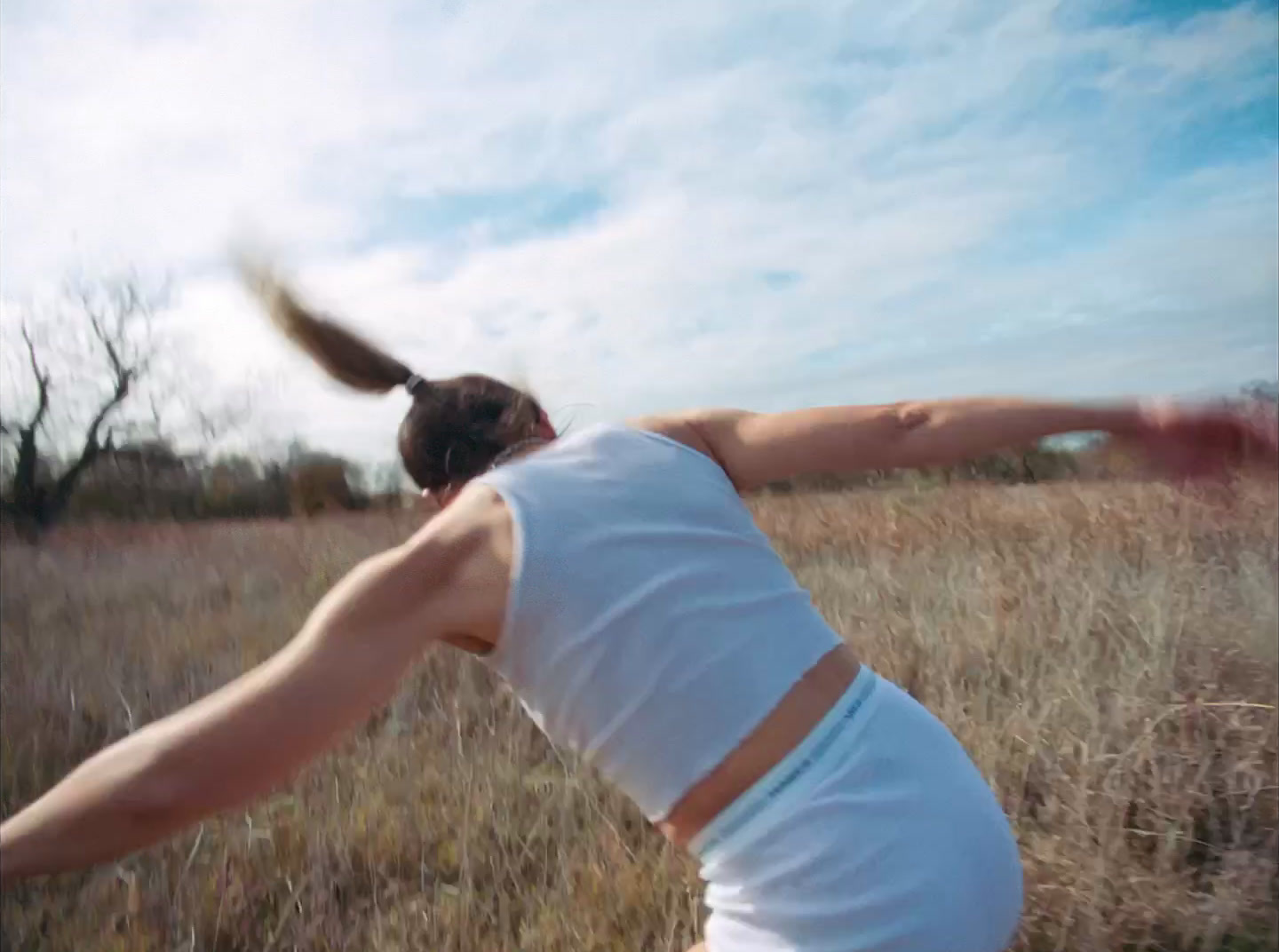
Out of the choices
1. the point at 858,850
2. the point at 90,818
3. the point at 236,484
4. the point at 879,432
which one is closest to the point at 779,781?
the point at 858,850

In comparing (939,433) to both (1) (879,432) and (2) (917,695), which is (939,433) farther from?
(2) (917,695)

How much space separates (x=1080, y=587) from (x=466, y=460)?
291 cm

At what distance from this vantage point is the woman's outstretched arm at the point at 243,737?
0.92 m

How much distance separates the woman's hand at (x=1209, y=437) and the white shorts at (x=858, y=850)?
55 cm

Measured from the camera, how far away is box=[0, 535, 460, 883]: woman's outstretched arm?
92 centimetres

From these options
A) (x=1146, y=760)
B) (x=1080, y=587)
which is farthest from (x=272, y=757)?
(x=1080, y=587)

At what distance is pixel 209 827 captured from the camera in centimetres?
272

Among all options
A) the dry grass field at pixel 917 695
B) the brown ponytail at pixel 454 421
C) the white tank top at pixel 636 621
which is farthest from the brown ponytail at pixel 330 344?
the dry grass field at pixel 917 695

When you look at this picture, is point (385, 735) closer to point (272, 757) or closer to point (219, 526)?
point (272, 757)

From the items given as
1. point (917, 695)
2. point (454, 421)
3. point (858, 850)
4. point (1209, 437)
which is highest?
point (454, 421)

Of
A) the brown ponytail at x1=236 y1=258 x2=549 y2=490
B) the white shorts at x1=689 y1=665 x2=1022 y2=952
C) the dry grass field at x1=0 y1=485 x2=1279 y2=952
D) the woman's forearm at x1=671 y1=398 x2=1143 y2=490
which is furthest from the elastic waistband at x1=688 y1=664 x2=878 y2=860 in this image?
the dry grass field at x1=0 y1=485 x2=1279 y2=952

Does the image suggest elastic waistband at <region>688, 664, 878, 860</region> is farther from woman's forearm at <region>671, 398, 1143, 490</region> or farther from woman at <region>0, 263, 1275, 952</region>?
woman's forearm at <region>671, 398, 1143, 490</region>

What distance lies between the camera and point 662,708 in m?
1.09

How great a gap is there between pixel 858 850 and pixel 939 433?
567 millimetres
